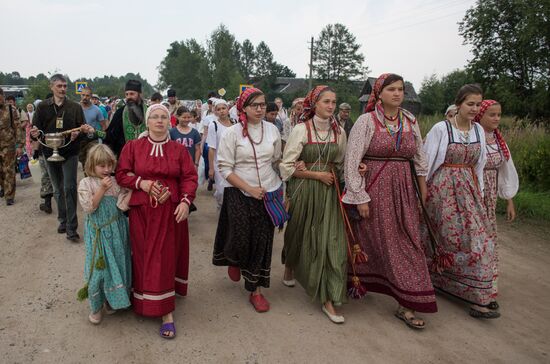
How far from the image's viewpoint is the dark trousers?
17.0 ft

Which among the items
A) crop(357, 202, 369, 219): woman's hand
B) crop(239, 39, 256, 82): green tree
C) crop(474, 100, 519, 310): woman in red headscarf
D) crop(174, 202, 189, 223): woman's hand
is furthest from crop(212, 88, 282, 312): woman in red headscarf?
crop(239, 39, 256, 82): green tree

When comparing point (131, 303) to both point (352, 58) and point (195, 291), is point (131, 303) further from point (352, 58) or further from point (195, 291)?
point (352, 58)

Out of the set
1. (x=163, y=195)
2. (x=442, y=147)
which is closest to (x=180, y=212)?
(x=163, y=195)

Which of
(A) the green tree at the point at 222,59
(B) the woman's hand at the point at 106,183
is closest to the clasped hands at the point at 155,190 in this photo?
(B) the woman's hand at the point at 106,183

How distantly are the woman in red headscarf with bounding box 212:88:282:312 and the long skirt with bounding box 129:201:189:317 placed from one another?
57 centimetres

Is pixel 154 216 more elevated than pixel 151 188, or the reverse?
pixel 151 188

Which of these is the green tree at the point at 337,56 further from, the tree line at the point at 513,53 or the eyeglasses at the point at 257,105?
the eyeglasses at the point at 257,105

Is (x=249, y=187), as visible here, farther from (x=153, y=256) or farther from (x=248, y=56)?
(x=248, y=56)

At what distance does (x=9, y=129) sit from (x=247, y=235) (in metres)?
5.47

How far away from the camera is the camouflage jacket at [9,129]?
6.69m

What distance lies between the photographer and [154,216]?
3217 mm

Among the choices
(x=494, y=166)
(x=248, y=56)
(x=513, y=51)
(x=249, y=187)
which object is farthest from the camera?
(x=248, y=56)

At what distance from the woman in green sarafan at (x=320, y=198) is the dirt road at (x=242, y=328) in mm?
326

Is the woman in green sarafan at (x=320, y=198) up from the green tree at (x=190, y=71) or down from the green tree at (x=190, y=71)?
down
